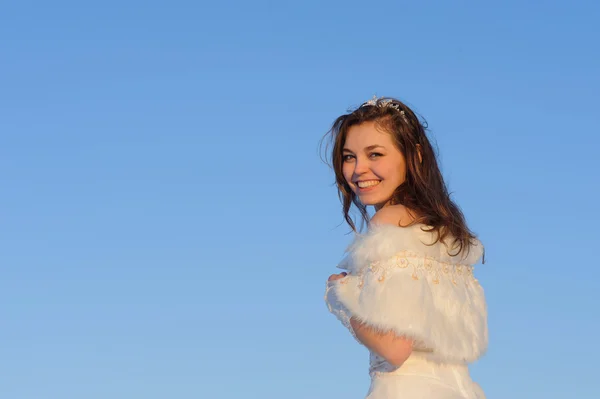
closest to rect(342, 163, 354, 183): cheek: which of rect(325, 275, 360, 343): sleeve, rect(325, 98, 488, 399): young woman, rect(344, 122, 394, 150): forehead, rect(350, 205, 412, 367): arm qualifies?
rect(325, 98, 488, 399): young woman

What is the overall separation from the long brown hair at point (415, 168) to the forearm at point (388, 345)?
0.66 meters

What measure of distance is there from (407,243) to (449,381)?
0.86 metres

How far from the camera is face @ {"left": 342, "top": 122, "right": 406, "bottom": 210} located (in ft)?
19.6

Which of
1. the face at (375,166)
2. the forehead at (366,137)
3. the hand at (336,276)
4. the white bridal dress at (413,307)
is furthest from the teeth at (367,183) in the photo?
the hand at (336,276)

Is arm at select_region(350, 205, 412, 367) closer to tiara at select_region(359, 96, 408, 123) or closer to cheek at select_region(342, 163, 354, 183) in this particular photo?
cheek at select_region(342, 163, 354, 183)

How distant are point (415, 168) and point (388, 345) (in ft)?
3.95

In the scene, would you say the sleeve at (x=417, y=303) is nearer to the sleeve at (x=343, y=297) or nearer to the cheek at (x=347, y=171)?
the sleeve at (x=343, y=297)

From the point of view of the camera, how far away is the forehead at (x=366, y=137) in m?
6.02

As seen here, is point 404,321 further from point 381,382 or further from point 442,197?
point 442,197

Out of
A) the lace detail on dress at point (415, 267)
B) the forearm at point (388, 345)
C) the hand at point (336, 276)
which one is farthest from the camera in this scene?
the hand at point (336, 276)

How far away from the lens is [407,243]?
5.52m

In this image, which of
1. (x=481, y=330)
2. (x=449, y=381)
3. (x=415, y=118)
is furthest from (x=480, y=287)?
(x=415, y=118)

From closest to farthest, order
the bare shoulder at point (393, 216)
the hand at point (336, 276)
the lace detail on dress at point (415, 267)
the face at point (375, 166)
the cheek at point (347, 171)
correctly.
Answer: the lace detail on dress at point (415, 267)
the bare shoulder at point (393, 216)
the hand at point (336, 276)
the face at point (375, 166)
the cheek at point (347, 171)

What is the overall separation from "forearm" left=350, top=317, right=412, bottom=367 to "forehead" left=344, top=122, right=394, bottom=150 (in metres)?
1.21
